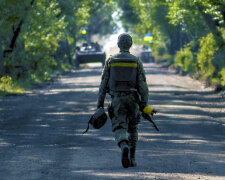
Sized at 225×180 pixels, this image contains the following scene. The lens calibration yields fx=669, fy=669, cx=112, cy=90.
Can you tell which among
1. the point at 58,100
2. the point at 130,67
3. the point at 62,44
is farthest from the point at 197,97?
the point at 62,44

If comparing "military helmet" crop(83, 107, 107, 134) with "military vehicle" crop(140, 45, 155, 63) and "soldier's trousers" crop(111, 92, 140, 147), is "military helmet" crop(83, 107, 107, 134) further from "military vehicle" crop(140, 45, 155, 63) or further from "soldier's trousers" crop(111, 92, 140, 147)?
"military vehicle" crop(140, 45, 155, 63)

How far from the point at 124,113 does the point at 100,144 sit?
9.18 ft

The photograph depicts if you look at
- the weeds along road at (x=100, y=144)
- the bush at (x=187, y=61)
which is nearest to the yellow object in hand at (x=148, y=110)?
the weeds along road at (x=100, y=144)

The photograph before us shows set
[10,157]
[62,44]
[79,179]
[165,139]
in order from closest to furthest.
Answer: [79,179] < [10,157] < [165,139] < [62,44]

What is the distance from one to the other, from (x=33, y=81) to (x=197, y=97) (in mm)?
12568

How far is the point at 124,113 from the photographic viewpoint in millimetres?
9211

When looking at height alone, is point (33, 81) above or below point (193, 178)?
below

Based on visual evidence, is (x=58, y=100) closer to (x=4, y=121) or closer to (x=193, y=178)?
(x=4, y=121)

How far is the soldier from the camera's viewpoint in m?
9.12

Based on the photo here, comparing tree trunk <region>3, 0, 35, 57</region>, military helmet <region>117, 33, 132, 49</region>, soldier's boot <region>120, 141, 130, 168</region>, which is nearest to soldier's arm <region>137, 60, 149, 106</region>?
military helmet <region>117, 33, 132, 49</region>

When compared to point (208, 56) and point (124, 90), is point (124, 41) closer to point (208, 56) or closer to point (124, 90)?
point (124, 90)

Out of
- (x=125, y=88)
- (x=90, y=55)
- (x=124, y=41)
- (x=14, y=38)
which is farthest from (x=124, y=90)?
(x=90, y=55)

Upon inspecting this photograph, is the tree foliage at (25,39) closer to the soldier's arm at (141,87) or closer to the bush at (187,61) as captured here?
the bush at (187,61)

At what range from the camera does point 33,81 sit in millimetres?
34094
